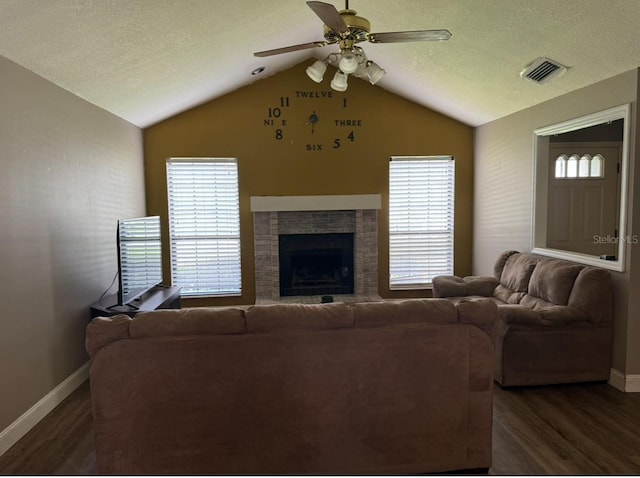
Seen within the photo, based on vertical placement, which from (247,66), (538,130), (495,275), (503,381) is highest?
(247,66)

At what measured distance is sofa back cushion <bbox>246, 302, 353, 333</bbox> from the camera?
2.21m

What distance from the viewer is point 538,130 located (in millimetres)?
4348

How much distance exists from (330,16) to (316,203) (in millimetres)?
3326

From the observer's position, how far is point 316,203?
5551 millimetres

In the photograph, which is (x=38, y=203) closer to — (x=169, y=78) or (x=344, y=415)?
(x=169, y=78)

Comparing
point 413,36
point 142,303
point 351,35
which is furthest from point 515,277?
point 142,303

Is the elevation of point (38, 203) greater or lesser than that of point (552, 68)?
lesser

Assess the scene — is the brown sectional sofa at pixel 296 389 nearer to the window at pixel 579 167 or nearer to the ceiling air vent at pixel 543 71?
the ceiling air vent at pixel 543 71

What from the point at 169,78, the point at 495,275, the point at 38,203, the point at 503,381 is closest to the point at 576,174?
the point at 495,275

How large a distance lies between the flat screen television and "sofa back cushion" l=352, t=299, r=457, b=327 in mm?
2306

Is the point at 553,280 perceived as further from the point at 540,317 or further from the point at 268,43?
the point at 268,43

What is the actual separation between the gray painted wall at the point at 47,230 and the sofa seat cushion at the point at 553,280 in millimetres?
4069

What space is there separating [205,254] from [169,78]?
7.87ft

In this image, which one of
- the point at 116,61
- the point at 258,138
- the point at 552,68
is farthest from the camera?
the point at 258,138
